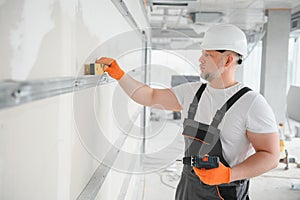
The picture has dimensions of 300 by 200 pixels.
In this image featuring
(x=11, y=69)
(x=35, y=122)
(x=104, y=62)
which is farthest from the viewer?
(x=104, y=62)

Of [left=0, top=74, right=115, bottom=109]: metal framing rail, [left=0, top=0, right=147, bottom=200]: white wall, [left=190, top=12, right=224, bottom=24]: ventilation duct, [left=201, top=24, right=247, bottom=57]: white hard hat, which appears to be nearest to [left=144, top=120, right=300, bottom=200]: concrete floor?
[left=201, top=24, right=247, bottom=57]: white hard hat

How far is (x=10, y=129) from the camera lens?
527 mm

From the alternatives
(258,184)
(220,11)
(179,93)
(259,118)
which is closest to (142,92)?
(179,93)

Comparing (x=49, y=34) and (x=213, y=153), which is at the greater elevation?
(x=49, y=34)

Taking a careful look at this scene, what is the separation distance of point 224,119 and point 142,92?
46 cm

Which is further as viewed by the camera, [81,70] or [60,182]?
[81,70]

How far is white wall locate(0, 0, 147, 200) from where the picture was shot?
0.52 m

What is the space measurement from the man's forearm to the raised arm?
0.53 metres

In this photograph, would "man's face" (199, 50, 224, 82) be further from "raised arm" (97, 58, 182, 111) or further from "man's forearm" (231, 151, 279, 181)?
"man's forearm" (231, 151, 279, 181)

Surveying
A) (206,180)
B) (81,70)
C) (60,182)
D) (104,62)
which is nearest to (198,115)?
(206,180)

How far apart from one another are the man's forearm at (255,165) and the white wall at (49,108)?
725mm

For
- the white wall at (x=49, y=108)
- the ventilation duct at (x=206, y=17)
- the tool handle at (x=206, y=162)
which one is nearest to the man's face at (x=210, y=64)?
the tool handle at (x=206, y=162)

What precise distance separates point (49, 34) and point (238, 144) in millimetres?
1242

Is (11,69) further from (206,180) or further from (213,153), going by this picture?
(213,153)
